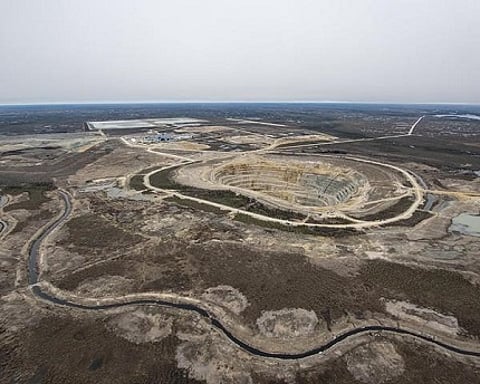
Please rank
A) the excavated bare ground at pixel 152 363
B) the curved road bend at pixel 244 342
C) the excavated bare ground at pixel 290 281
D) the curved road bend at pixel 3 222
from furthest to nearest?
the curved road bend at pixel 3 222
the excavated bare ground at pixel 290 281
the curved road bend at pixel 244 342
the excavated bare ground at pixel 152 363

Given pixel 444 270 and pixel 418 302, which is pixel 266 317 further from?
pixel 444 270

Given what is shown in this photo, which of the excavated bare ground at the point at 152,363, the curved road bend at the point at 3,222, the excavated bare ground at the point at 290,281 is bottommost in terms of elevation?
the curved road bend at the point at 3,222

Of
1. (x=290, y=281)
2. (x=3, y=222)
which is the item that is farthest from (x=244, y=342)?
(x=3, y=222)

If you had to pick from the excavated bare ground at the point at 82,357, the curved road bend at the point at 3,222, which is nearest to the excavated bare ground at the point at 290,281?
the excavated bare ground at the point at 82,357

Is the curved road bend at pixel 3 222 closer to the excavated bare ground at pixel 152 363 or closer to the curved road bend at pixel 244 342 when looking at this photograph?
the curved road bend at pixel 244 342

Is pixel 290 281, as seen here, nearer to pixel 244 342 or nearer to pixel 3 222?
pixel 244 342

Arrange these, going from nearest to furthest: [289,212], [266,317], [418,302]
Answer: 1. [266,317]
2. [418,302]
3. [289,212]

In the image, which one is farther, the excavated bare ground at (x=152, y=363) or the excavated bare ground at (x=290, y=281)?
the excavated bare ground at (x=290, y=281)

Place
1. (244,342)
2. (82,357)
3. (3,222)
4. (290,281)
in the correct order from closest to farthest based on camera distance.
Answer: (82,357)
(244,342)
(290,281)
(3,222)

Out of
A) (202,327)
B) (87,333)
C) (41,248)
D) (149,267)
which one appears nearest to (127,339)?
(87,333)

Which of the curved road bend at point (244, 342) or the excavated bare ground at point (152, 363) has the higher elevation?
the excavated bare ground at point (152, 363)

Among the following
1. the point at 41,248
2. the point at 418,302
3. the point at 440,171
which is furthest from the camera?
the point at 440,171
